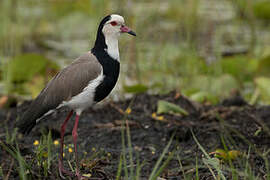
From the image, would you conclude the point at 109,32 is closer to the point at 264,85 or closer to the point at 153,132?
the point at 153,132

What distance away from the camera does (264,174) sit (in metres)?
3.69

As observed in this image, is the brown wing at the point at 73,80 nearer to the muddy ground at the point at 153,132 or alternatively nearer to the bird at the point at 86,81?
the bird at the point at 86,81

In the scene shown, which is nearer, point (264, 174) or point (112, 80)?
point (264, 174)

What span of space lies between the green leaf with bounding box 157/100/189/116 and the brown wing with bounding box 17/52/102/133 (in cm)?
138

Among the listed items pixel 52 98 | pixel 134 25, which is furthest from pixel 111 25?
pixel 134 25

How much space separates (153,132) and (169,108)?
0.36 m

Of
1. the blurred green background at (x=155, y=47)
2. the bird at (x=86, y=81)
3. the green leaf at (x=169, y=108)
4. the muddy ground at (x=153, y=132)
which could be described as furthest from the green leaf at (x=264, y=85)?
the bird at (x=86, y=81)

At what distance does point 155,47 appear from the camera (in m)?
8.03

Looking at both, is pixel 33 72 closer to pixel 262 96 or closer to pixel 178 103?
pixel 178 103

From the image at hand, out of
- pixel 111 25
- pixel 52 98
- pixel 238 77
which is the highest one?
pixel 111 25

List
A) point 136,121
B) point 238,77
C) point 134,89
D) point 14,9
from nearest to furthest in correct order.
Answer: point 136,121 → point 134,89 → point 238,77 → point 14,9

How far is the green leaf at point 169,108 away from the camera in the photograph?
525cm

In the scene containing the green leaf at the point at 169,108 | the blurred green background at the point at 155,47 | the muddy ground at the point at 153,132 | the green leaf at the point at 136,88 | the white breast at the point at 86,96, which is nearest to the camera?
the white breast at the point at 86,96

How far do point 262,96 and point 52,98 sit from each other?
3073 millimetres
